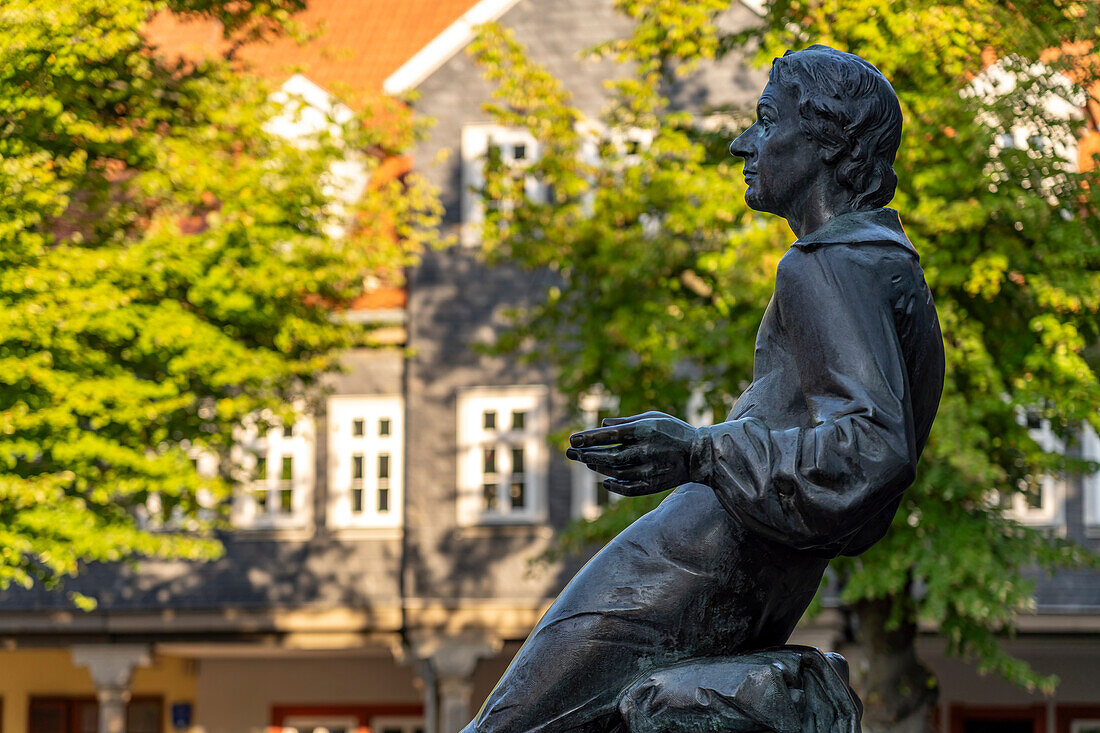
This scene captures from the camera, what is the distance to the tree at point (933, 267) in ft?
36.1

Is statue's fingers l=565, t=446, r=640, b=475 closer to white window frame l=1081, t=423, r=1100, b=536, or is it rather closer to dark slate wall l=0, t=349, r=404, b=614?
dark slate wall l=0, t=349, r=404, b=614

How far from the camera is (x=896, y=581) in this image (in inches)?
438

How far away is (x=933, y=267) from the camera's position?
11148 mm

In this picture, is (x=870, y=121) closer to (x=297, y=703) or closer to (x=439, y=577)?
(x=439, y=577)

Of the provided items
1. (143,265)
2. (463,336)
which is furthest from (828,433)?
(463,336)

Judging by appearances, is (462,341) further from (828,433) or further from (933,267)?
(828,433)

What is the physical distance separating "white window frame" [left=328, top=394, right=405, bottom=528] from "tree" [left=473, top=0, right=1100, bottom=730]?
6435 mm

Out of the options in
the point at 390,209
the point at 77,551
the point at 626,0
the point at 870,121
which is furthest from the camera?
the point at 390,209

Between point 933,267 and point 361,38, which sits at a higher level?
point 361,38

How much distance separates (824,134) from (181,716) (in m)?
20.6

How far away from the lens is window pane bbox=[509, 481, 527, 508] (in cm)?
1908

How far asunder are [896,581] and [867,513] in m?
9.13

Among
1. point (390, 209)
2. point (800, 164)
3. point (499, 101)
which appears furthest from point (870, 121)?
point (499, 101)

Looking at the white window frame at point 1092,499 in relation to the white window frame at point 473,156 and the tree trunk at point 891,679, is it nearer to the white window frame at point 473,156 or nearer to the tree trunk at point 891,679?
the tree trunk at point 891,679
